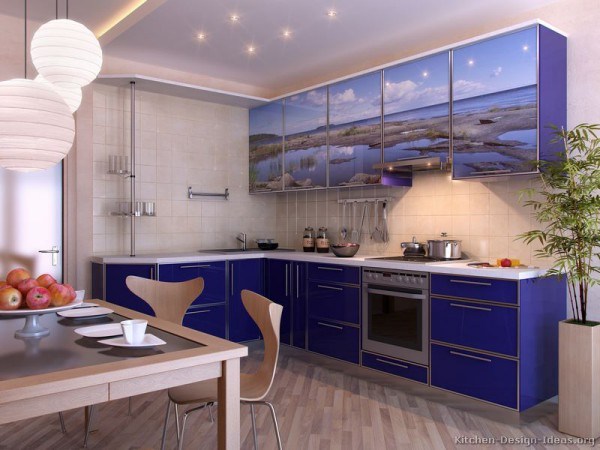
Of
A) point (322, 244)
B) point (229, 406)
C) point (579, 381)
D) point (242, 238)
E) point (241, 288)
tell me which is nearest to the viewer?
point (229, 406)

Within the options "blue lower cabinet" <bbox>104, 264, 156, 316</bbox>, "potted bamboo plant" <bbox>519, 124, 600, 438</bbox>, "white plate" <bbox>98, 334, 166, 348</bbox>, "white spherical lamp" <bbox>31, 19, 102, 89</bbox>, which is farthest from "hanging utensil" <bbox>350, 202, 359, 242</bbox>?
"white plate" <bbox>98, 334, 166, 348</bbox>

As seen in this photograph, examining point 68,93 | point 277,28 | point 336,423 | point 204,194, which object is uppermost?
point 277,28

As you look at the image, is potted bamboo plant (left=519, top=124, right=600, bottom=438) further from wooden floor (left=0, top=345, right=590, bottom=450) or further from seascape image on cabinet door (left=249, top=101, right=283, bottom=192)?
seascape image on cabinet door (left=249, top=101, right=283, bottom=192)

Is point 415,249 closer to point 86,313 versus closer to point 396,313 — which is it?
point 396,313

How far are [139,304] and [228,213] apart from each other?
156 cm

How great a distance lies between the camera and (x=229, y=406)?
1.71 meters

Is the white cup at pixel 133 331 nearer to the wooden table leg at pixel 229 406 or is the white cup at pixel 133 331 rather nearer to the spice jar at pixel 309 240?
the wooden table leg at pixel 229 406

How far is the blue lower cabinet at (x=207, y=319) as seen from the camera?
4594 millimetres

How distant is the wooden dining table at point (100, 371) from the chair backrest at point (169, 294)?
1.16 metres

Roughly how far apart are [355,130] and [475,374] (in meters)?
2.18

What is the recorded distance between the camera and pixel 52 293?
6.27 ft

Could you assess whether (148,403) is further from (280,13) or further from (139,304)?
(280,13)

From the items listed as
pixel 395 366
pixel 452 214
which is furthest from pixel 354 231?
pixel 395 366

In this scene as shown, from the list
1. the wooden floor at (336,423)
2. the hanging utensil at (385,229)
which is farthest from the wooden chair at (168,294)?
the hanging utensil at (385,229)
